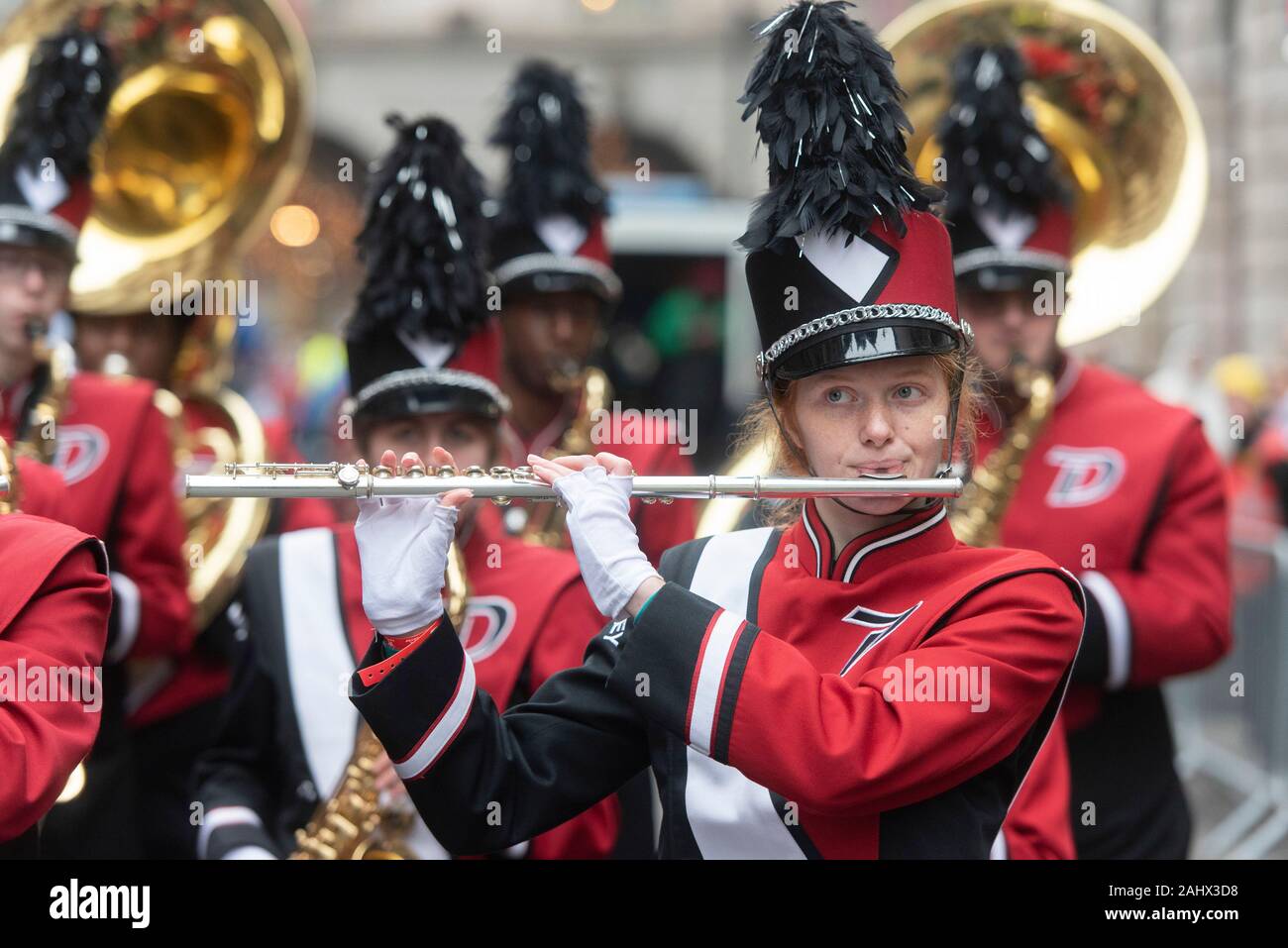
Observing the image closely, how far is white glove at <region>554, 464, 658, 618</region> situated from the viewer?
8.52ft

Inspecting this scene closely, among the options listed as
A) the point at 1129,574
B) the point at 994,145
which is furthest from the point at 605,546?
the point at 994,145

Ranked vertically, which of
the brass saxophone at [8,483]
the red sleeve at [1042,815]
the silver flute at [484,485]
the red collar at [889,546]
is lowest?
the red sleeve at [1042,815]

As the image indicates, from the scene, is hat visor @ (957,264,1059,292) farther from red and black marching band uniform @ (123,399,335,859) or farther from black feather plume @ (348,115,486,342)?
red and black marching band uniform @ (123,399,335,859)

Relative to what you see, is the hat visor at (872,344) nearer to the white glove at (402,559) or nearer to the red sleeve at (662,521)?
the white glove at (402,559)

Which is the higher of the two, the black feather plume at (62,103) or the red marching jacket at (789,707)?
the black feather plume at (62,103)

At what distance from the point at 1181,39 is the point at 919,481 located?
1191cm

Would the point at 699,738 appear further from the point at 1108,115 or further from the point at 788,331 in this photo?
the point at 1108,115

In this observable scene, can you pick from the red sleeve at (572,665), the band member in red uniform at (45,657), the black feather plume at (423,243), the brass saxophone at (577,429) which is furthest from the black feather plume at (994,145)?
the band member in red uniform at (45,657)

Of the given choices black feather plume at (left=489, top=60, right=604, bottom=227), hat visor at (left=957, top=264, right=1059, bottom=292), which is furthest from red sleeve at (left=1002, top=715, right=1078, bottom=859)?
black feather plume at (left=489, top=60, right=604, bottom=227)

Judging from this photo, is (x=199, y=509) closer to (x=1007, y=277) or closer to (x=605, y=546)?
(x=1007, y=277)

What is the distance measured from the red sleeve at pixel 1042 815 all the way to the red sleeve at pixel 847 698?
916mm

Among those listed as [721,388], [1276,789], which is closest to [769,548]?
[1276,789]

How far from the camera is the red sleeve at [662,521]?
15.2ft
